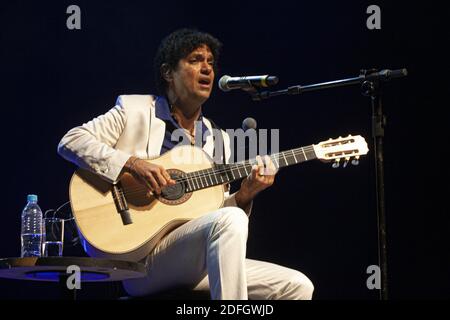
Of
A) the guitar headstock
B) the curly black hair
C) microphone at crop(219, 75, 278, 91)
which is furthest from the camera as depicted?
the curly black hair

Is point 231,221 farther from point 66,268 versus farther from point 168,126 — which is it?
point 168,126

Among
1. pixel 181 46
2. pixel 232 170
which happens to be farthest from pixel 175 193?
pixel 181 46

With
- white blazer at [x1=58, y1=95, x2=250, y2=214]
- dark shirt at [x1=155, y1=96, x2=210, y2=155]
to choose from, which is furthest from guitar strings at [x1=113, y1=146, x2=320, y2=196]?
dark shirt at [x1=155, y1=96, x2=210, y2=155]

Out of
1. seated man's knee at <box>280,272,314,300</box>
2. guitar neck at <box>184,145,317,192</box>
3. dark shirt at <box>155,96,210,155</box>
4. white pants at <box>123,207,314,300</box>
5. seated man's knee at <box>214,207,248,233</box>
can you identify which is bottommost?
seated man's knee at <box>280,272,314,300</box>

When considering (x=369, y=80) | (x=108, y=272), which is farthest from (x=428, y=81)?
(x=108, y=272)

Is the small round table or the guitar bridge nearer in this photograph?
the small round table

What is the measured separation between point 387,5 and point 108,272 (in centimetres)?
269

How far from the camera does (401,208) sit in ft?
14.6

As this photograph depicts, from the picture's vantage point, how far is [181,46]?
3949mm

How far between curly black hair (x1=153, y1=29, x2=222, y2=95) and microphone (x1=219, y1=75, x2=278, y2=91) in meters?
0.67

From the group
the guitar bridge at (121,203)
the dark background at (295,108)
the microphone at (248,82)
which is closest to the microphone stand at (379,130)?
the microphone at (248,82)

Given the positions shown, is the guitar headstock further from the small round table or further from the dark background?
the small round table

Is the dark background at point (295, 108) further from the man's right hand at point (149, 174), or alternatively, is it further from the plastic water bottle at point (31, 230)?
the man's right hand at point (149, 174)

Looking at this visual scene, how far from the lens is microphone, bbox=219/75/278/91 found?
318 cm
